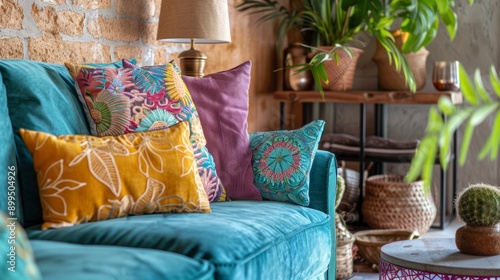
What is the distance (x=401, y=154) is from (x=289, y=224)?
2094 millimetres

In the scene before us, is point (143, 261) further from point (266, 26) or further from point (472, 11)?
point (472, 11)

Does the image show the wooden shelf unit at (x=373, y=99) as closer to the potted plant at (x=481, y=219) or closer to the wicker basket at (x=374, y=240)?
the wicker basket at (x=374, y=240)

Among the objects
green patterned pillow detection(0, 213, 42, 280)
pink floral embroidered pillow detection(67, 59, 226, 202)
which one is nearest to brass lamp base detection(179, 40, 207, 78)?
pink floral embroidered pillow detection(67, 59, 226, 202)

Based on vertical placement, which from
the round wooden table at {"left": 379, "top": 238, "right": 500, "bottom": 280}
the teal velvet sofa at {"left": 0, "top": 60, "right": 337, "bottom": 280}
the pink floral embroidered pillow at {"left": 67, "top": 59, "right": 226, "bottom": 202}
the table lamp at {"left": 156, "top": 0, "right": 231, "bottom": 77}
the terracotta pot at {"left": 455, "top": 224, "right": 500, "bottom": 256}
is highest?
the table lamp at {"left": 156, "top": 0, "right": 231, "bottom": 77}

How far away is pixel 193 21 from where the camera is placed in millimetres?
2961

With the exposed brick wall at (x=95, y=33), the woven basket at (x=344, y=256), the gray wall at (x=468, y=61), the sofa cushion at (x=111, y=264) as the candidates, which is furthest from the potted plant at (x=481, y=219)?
the gray wall at (x=468, y=61)

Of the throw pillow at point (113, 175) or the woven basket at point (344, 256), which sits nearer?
the throw pillow at point (113, 175)

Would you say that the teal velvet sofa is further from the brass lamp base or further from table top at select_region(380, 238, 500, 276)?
the brass lamp base

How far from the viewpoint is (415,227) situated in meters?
3.79

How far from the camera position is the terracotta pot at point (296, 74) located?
429cm

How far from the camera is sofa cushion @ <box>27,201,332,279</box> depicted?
5.36 feet

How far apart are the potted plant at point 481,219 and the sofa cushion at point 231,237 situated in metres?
0.45

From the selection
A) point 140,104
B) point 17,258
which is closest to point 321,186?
point 140,104

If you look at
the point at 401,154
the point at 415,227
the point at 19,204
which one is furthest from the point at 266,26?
the point at 19,204
